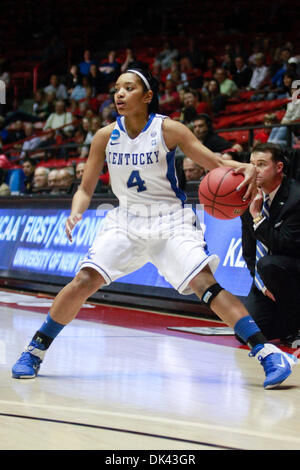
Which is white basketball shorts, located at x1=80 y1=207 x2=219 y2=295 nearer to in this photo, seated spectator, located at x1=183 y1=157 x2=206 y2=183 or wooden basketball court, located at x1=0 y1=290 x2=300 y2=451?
wooden basketball court, located at x1=0 y1=290 x2=300 y2=451

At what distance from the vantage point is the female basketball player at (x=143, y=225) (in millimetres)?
4156

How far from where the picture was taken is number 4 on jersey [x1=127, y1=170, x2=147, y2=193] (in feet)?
14.3

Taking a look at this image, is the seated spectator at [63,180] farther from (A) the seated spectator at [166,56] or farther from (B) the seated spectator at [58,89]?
(B) the seated spectator at [58,89]

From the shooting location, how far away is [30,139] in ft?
56.5

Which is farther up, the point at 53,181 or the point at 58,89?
the point at 58,89

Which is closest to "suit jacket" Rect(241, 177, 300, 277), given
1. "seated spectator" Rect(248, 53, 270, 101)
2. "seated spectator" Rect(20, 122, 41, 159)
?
"seated spectator" Rect(248, 53, 270, 101)

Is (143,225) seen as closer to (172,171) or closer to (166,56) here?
(172,171)

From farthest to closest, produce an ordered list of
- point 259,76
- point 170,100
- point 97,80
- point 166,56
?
point 97,80 < point 166,56 < point 170,100 < point 259,76

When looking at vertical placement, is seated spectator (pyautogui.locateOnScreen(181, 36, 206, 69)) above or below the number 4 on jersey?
below

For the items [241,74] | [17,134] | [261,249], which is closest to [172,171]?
[261,249]

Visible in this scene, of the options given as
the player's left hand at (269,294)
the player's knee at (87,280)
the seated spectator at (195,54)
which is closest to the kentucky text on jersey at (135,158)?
the player's knee at (87,280)

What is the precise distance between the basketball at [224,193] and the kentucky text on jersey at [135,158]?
0.33m

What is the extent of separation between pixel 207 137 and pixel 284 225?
361 cm

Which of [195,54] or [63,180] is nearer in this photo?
[63,180]
